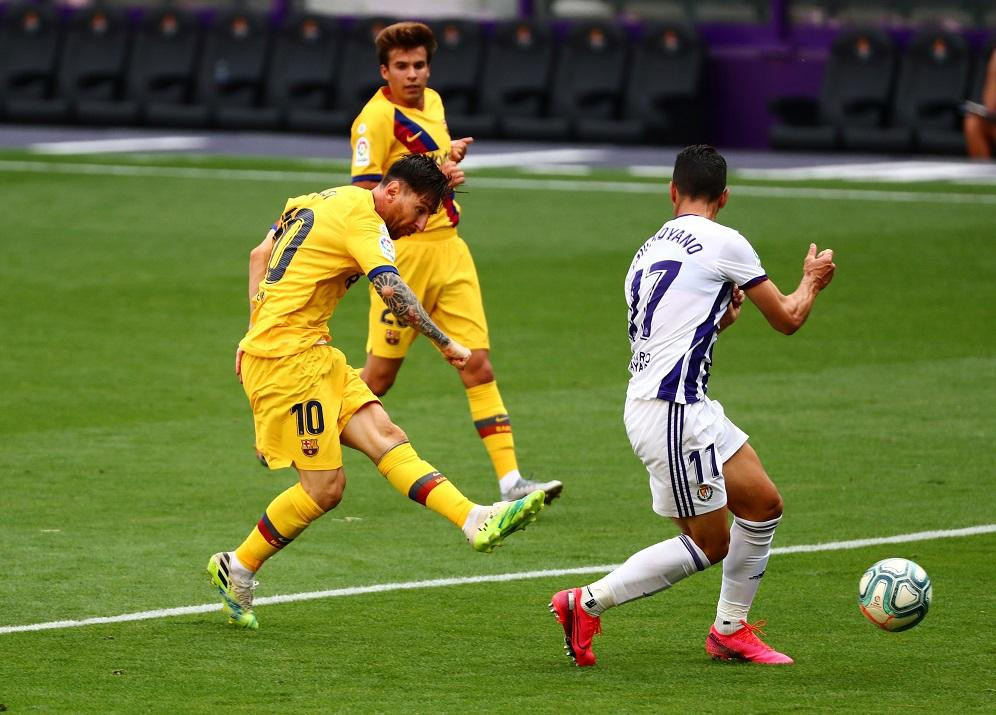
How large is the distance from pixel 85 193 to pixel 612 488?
44.0 feet

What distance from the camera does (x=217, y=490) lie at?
10.0 metres

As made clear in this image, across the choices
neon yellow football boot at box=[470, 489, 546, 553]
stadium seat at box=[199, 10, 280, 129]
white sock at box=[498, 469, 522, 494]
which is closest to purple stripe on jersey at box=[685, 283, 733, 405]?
neon yellow football boot at box=[470, 489, 546, 553]

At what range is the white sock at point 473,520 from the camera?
23.4 ft

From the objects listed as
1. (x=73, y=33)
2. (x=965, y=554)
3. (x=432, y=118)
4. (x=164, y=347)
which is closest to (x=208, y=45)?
(x=73, y=33)

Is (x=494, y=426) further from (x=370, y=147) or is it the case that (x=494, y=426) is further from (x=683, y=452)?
(x=683, y=452)

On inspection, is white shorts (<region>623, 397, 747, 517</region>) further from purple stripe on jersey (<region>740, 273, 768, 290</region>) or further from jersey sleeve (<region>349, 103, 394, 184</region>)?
jersey sleeve (<region>349, 103, 394, 184</region>)

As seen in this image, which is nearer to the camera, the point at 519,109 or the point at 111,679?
the point at 111,679

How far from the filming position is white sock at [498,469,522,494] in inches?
378

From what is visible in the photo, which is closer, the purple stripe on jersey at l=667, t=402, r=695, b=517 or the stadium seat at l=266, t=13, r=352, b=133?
the purple stripe on jersey at l=667, t=402, r=695, b=517

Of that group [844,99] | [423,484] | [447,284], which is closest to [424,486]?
[423,484]

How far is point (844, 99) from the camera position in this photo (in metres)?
26.0

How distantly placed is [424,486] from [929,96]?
19604 mm

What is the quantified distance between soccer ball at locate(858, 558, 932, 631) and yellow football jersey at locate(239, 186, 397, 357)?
7.43 feet

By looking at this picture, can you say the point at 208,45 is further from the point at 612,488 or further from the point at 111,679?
the point at 111,679
